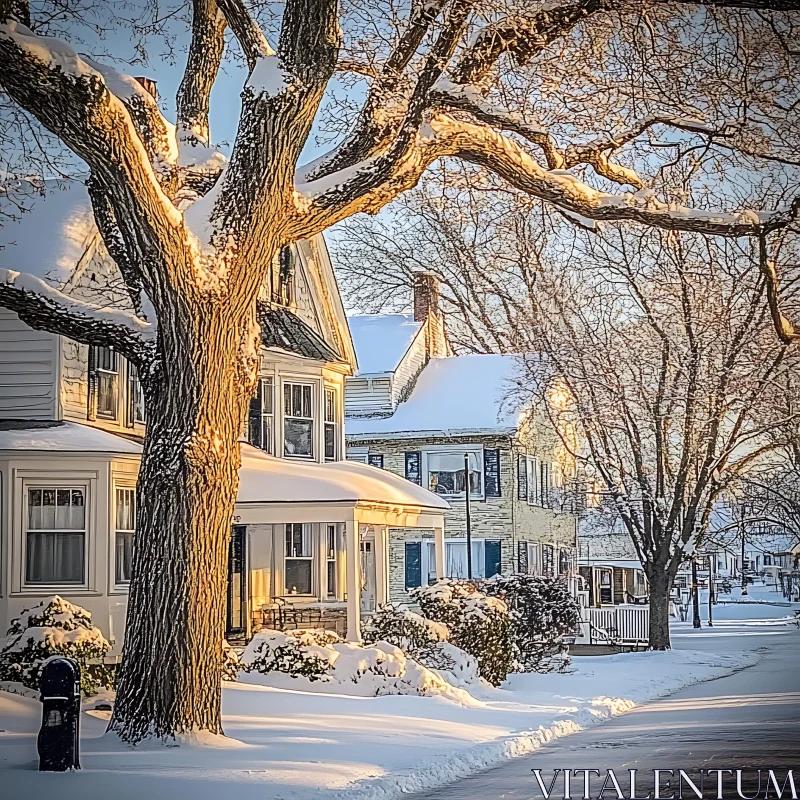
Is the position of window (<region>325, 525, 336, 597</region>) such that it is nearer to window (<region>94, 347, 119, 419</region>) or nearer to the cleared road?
window (<region>94, 347, 119, 419</region>)

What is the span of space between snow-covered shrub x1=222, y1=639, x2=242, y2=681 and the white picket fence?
1074cm

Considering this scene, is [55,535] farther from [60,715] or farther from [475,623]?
[60,715]

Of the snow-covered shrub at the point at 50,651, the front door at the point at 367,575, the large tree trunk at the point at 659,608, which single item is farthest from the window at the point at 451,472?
the snow-covered shrub at the point at 50,651

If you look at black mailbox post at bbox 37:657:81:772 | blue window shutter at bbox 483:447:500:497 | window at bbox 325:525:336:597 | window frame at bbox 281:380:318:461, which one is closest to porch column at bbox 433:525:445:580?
window at bbox 325:525:336:597

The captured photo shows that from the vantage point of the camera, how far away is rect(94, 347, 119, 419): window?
14.3m

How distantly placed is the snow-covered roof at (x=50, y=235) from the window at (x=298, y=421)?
13.6 ft

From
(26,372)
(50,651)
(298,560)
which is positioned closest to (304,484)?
(298,560)

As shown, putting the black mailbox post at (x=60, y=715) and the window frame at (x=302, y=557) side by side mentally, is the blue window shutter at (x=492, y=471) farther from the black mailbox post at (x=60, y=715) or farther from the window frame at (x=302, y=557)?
the black mailbox post at (x=60, y=715)

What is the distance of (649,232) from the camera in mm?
18828

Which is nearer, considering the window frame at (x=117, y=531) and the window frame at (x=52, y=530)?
the window frame at (x=52, y=530)

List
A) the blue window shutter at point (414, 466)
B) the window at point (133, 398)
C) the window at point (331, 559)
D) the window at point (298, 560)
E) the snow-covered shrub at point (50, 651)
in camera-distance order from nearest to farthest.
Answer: the snow-covered shrub at point (50, 651), the window at point (133, 398), the window at point (298, 560), the window at point (331, 559), the blue window shutter at point (414, 466)

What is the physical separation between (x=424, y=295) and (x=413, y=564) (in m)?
6.13

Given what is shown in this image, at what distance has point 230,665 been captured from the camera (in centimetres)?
1136

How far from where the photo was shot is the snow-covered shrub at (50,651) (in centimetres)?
969
